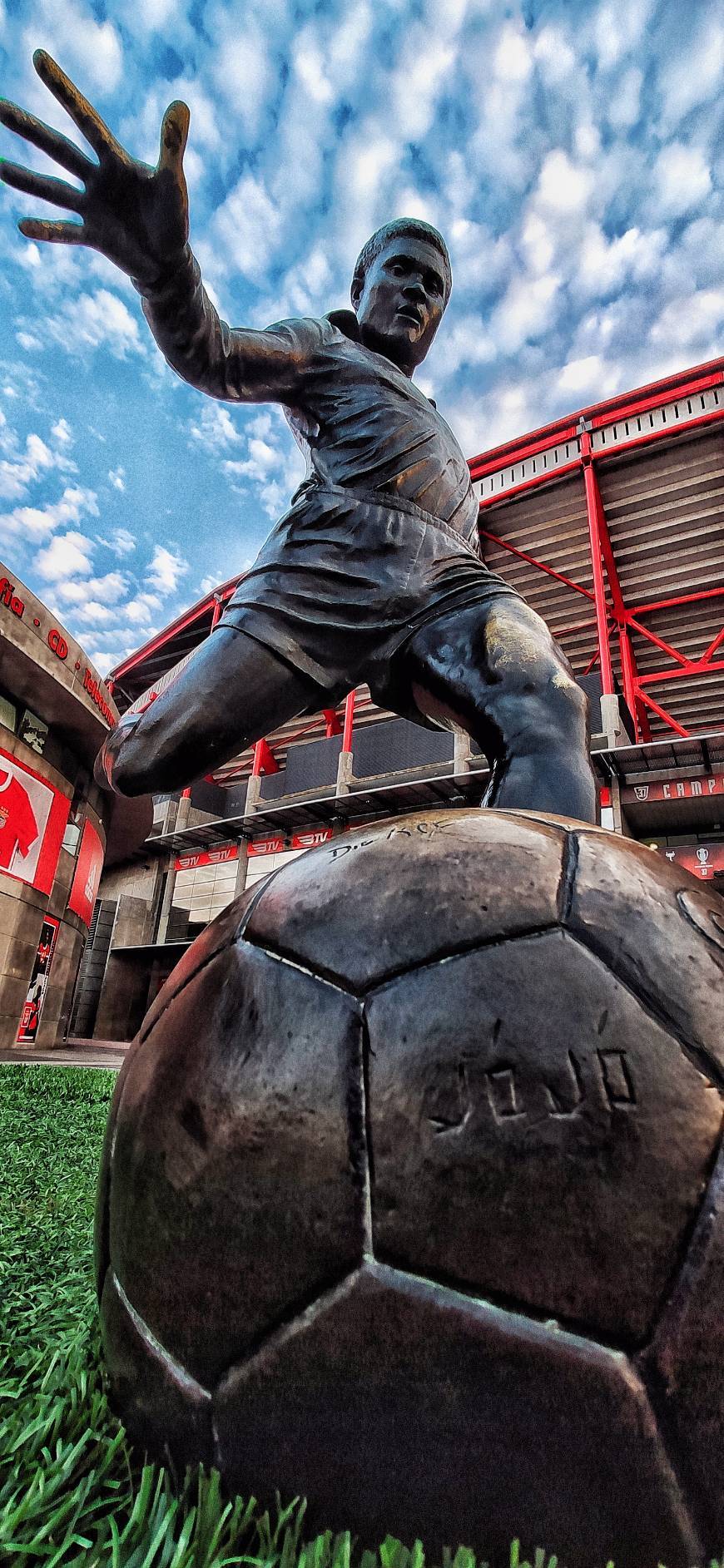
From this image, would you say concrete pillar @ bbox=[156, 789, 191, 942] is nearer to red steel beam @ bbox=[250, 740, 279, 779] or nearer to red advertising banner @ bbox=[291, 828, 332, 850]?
red steel beam @ bbox=[250, 740, 279, 779]

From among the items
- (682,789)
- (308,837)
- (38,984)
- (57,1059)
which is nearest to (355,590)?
(57,1059)

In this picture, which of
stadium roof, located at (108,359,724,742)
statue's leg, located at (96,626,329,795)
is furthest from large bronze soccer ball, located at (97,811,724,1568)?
stadium roof, located at (108,359,724,742)

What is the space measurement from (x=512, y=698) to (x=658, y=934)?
35.3 inches

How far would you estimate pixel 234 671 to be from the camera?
176 cm

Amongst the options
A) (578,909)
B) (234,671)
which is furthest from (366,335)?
(578,909)

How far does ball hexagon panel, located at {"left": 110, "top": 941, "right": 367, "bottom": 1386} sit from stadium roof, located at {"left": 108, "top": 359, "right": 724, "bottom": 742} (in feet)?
39.5

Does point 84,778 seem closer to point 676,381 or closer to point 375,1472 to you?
point 375,1472

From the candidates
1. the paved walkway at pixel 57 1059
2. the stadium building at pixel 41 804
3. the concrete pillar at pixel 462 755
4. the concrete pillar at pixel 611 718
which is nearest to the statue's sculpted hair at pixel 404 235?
the stadium building at pixel 41 804

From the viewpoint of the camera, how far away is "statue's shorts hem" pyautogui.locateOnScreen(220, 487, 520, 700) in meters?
1.80

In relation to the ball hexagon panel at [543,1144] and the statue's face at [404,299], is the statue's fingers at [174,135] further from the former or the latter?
the ball hexagon panel at [543,1144]

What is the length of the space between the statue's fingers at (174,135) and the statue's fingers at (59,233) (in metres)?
0.21

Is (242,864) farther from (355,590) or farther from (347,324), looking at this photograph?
(355,590)

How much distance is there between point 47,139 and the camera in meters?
1.44

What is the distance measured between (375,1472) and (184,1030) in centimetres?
37
